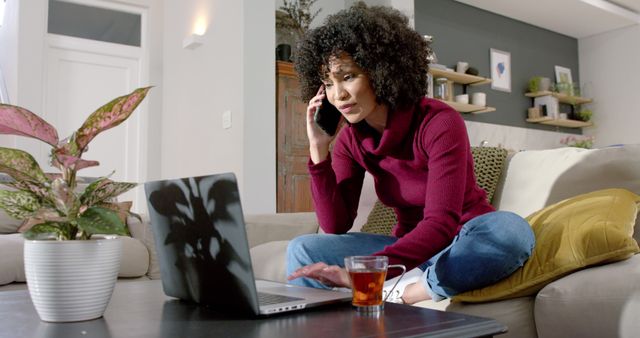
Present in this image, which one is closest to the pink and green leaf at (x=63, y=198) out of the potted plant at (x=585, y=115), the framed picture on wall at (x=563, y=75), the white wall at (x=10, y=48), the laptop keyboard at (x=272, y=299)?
the laptop keyboard at (x=272, y=299)

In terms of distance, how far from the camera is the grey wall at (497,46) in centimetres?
548

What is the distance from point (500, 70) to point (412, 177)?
4.90 metres

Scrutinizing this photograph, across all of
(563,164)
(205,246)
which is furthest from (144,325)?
(563,164)

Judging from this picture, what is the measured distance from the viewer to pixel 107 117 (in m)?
0.80

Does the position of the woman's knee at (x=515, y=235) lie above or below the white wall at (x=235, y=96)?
below

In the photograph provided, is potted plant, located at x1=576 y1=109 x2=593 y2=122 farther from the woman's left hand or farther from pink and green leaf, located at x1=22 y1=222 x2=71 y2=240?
pink and green leaf, located at x1=22 y1=222 x2=71 y2=240

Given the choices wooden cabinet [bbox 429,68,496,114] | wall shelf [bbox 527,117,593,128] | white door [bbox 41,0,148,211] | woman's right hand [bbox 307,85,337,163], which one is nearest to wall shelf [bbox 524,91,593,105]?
wall shelf [bbox 527,117,593,128]

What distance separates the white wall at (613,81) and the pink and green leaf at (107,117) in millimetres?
6475

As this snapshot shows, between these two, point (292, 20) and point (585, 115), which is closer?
point (292, 20)

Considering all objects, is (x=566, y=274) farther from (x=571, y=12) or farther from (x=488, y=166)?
(x=571, y=12)

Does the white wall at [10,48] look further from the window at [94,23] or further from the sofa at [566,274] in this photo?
the sofa at [566,274]

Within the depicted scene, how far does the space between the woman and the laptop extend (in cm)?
31

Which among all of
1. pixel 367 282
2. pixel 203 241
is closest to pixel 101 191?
pixel 203 241

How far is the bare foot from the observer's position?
4.32 feet
